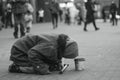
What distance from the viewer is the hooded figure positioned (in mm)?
7840

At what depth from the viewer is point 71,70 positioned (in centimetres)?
855

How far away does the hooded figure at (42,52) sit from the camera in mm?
7840

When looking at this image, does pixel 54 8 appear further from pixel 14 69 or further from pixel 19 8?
pixel 14 69

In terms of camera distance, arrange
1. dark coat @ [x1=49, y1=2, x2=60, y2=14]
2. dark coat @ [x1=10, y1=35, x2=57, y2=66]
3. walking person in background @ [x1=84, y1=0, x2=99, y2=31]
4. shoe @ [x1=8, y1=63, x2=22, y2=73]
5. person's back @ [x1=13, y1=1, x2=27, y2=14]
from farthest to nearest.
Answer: dark coat @ [x1=49, y1=2, x2=60, y2=14], walking person in background @ [x1=84, y1=0, x2=99, y2=31], person's back @ [x1=13, y1=1, x2=27, y2=14], shoe @ [x1=8, y1=63, x2=22, y2=73], dark coat @ [x1=10, y1=35, x2=57, y2=66]

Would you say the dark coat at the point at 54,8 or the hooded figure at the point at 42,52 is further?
the dark coat at the point at 54,8

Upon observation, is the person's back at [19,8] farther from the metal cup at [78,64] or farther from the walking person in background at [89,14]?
the metal cup at [78,64]

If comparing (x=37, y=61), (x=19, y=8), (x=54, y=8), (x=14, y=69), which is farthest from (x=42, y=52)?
(x=54, y=8)

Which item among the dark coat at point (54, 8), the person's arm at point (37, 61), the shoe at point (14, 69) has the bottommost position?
the dark coat at point (54, 8)

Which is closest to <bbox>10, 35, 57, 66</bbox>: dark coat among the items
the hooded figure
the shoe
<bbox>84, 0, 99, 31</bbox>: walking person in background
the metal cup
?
the hooded figure

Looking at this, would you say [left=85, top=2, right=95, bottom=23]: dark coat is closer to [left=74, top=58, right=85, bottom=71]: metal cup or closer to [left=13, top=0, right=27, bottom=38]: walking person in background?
[left=13, top=0, right=27, bottom=38]: walking person in background

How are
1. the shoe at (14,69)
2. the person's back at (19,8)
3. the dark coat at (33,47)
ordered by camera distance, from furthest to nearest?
the person's back at (19,8) < the shoe at (14,69) < the dark coat at (33,47)

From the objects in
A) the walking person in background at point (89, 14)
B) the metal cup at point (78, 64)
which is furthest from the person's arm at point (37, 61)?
the walking person in background at point (89, 14)

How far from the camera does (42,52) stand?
7840mm

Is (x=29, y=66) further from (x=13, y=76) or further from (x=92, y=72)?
(x=92, y=72)
